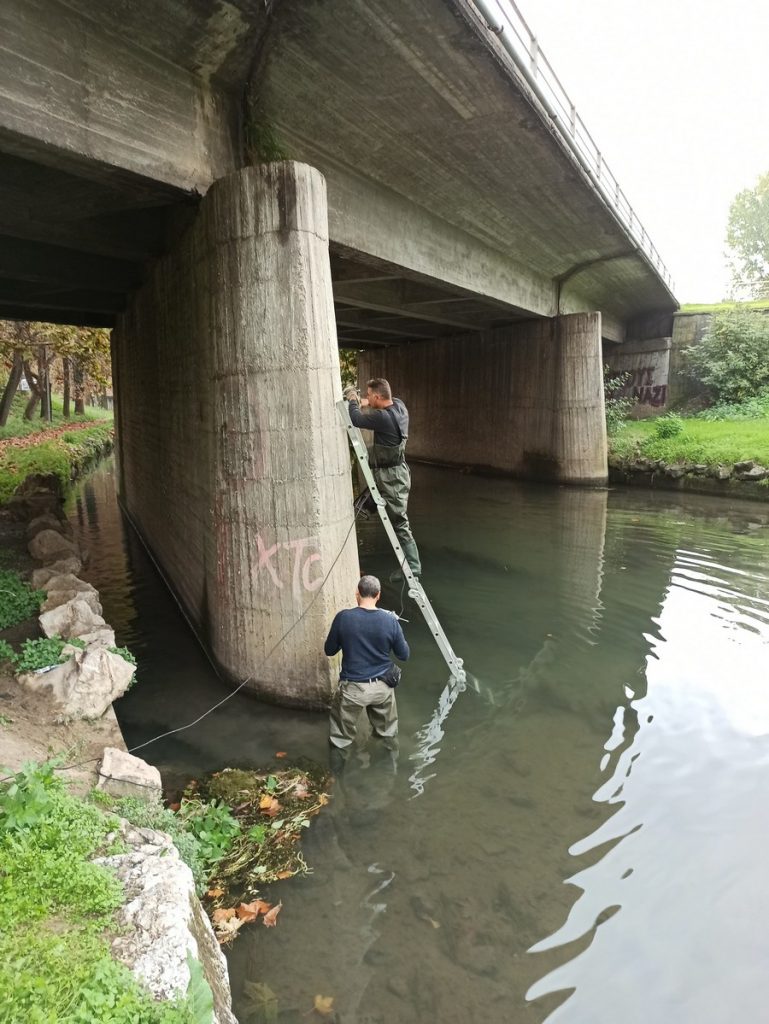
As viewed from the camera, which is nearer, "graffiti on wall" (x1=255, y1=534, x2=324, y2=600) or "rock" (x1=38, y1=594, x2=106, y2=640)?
"rock" (x1=38, y1=594, x2=106, y2=640)

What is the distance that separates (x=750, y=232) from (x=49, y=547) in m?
77.7

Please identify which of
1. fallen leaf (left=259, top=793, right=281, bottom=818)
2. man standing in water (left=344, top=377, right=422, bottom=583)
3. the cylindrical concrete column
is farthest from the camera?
the cylindrical concrete column

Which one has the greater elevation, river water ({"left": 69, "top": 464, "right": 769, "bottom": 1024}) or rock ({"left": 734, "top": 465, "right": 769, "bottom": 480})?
rock ({"left": 734, "top": 465, "right": 769, "bottom": 480})

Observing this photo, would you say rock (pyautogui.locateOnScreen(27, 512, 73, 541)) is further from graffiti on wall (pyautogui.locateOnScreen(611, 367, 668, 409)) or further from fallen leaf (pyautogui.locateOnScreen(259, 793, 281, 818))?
graffiti on wall (pyautogui.locateOnScreen(611, 367, 668, 409))

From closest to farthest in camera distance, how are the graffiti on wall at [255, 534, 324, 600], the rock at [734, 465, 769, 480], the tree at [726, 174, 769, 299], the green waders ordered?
the graffiti on wall at [255, 534, 324, 600], the green waders, the rock at [734, 465, 769, 480], the tree at [726, 174, 769, 299]

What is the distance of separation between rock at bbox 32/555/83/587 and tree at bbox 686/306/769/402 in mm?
28367

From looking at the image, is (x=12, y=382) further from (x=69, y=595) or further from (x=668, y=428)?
(x=668, y=428)

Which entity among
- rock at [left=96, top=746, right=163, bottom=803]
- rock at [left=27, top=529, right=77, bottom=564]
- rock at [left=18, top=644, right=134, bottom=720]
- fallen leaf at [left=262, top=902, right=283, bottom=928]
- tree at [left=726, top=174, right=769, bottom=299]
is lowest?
fallen leaf at [left=262, top=902, right=283, bottom=928]

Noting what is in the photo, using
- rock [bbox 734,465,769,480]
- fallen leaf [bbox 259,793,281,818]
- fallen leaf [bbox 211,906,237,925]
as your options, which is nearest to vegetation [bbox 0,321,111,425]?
fallen leaf [bbox 259,793,281,818]

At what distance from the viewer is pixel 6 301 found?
45.5ft

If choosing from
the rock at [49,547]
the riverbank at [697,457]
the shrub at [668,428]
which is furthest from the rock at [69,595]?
the shrub at [668,428]

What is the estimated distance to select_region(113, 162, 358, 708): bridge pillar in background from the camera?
664cm

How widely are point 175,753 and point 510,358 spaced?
72.5 ft

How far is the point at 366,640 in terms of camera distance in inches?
224
